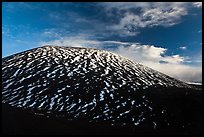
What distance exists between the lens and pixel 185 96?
3706cm

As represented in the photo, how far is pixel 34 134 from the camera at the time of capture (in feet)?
70.8

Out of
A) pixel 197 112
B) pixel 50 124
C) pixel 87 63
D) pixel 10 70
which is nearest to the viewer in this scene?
pixel 50 124

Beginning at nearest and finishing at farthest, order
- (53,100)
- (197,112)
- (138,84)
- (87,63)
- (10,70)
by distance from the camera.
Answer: (197,112), (53,100), (138,84), (10,70), (87,63)

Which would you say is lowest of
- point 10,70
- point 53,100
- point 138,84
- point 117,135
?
point 117,135

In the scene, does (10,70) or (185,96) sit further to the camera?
(10,70)

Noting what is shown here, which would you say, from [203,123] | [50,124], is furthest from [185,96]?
[50,124]

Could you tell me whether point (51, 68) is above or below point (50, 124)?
above

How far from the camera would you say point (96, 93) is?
36.6 meters

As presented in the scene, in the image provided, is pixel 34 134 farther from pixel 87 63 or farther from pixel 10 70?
pixel 87 63

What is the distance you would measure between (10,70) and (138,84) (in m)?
21.9

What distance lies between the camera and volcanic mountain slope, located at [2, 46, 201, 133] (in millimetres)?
28750

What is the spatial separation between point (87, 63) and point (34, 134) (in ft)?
103

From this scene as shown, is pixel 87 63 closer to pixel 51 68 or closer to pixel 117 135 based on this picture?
pixel 51 68

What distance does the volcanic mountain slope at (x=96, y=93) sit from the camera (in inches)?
1132
